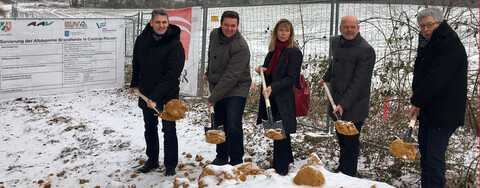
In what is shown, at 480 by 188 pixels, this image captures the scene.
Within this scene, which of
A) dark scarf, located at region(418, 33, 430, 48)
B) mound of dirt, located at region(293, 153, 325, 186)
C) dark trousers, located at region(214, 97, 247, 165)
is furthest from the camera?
dark trousers, located at region(214, 97, 247, 165)

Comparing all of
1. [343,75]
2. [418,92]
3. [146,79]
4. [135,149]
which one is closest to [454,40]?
[418,92]

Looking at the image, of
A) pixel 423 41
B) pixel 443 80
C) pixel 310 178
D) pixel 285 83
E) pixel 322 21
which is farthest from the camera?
pixel 322 21

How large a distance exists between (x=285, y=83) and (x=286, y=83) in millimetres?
12

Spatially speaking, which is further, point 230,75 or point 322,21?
point 322,21

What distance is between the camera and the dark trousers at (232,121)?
4.73 metres

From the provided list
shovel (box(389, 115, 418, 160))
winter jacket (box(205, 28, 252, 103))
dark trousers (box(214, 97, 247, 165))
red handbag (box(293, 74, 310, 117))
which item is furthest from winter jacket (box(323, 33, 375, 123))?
dark trousers (box(214, 97, 247, 165))

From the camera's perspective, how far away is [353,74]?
418cm

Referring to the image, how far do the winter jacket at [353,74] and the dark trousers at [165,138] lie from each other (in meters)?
1.91

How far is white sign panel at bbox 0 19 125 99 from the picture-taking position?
28.7 ft

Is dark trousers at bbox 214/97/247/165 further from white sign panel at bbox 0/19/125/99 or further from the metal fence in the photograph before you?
white sign panel at bbox 0/19/125/99

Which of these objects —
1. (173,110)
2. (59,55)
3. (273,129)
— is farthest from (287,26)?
(59,55)

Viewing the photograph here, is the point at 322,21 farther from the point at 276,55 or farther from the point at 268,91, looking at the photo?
the point at 268,91

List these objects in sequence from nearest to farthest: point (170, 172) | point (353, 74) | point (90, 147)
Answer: point (353, 74), point (170, 172), point (90, 147)

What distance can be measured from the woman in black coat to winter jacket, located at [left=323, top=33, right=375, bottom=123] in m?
0.44
